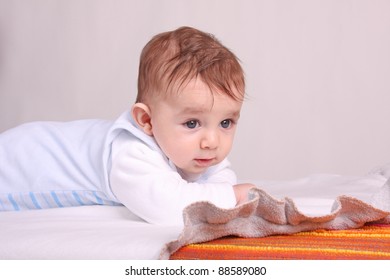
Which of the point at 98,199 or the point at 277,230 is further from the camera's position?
the point at 98,199

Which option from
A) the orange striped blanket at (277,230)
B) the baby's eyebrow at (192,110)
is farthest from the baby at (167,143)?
the orange striped blanket at (277,230)

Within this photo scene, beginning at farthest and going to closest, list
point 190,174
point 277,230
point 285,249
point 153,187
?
point 190,174 → point 153,187 → point 277,230 → point 285,249

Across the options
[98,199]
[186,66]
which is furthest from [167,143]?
[98,199]

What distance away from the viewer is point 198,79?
1919 millimetres

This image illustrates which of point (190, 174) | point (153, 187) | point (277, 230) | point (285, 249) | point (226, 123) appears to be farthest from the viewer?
point (190, 174)

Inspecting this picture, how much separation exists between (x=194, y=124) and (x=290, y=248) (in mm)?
546

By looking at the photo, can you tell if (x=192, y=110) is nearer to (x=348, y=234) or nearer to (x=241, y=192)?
(x=241, y=192)

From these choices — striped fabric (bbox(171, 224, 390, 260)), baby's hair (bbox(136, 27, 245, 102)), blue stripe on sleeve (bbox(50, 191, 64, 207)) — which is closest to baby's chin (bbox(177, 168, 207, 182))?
baby's hair (bbox(136, 27, 245, 102))

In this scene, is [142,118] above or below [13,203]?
above

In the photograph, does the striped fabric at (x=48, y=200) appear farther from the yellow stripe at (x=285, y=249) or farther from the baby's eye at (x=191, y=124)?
the yellow stripe at (x=285, y=249)

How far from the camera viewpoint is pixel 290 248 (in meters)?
1.51

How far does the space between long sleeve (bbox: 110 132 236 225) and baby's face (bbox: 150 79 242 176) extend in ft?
0.18

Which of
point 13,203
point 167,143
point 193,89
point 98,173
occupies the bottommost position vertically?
point 13,203
